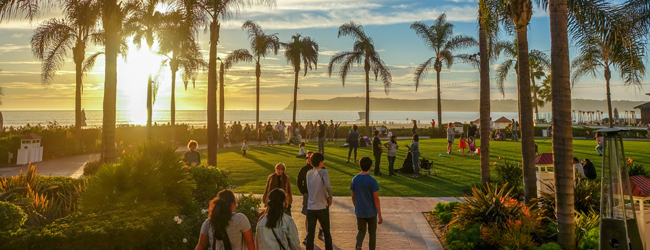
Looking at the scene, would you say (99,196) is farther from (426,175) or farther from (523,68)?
(426,175)

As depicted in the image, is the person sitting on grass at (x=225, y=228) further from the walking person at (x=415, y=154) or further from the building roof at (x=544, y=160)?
the walking person at (x=415, y=154)

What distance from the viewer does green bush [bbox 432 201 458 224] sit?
784 cm

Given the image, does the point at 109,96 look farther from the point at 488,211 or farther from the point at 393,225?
the point at 488,211

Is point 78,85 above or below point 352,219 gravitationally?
Answer: above

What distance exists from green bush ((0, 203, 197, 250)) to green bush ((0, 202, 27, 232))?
61 cm

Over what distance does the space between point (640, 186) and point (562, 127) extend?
1546mm

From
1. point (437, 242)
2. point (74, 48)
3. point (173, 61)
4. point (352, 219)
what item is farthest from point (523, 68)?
point (173, 61)

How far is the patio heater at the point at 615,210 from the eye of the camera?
5.35 m

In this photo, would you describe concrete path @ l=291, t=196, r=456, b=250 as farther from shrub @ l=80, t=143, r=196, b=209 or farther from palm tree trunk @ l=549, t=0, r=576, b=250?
shrub @ l=80, t=143, r=196, b=209

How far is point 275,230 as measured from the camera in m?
3.90

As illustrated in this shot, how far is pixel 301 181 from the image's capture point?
684 cm

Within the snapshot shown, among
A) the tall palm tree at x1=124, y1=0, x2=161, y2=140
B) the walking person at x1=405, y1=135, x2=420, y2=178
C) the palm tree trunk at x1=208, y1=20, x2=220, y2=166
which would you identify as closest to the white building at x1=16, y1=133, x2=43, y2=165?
the tall palm tree at x1=124, y1=0, x2=161, y2=140

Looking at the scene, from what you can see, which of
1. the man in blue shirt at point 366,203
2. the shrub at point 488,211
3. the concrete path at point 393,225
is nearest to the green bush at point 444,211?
the concrete path at point 393,225

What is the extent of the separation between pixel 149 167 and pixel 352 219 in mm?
4163
